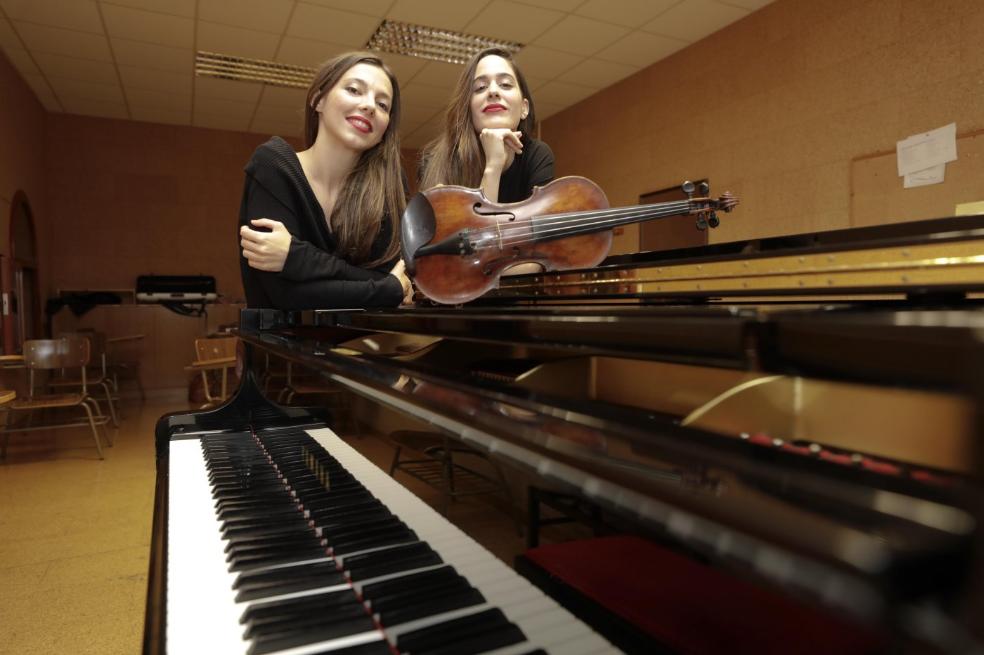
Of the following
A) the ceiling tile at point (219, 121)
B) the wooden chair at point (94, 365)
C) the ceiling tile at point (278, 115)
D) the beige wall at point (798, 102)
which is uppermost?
the ceiling tile at point (219, 121)

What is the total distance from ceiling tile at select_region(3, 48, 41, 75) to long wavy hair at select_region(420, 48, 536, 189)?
22.6 ft

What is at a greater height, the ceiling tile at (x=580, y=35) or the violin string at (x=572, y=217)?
the ceiling tile at (x=580, y=35)

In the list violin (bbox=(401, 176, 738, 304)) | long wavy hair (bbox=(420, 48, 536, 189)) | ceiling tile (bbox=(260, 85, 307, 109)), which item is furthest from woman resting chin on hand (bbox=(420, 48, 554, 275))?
ceiling tile (bbox=(260, 85, 307, 109))

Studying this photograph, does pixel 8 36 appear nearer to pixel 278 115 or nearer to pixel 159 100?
pixel 159 100

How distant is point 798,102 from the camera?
5.05 metres

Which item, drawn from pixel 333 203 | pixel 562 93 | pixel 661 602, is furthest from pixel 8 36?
pixel 661 602

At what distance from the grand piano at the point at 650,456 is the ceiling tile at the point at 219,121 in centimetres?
851

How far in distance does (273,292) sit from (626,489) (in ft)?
4.64

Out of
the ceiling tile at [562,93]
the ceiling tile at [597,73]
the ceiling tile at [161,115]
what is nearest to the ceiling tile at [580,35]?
the ceiling tile at [597,73]

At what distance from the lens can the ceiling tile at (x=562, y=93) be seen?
7246mm

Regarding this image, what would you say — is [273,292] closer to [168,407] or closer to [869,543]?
[869,543]

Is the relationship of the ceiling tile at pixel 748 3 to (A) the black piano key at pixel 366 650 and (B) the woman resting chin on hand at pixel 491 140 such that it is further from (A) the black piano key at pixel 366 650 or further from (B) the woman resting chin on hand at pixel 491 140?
(A) the black piano key at pixel 366 650

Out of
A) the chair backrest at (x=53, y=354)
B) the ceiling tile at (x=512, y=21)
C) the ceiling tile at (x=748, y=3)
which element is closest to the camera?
the chair backrest at (x=53, y=354)

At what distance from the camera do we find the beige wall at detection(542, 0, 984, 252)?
4.13m
